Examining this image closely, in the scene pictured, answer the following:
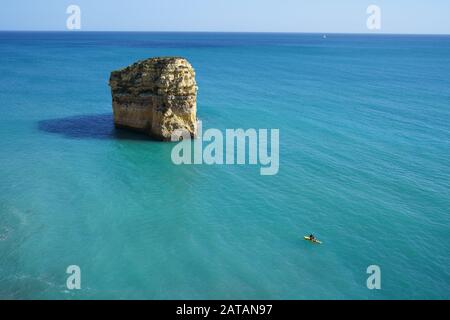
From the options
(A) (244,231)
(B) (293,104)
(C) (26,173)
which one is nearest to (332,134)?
(B) (293,104)

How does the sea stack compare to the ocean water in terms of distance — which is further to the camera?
the sea stack

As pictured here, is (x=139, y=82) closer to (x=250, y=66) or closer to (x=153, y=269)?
(x=153, y=269)

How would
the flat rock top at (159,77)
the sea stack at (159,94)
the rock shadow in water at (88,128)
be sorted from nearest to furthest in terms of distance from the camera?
the flat rock top at (159,77) → the sea stack at (159,94) → the rock shadow in water at (88,128)

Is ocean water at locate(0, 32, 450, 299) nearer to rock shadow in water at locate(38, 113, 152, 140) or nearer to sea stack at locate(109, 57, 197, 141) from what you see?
rock shadow in water at locate(38, 113, 152, 140)

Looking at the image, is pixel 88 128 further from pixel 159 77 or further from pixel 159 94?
pixel 159 77

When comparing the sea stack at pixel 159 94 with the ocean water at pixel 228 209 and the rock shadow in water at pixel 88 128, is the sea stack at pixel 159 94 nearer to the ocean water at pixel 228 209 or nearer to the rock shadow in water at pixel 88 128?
the rock shadow in water at pixel 88 128

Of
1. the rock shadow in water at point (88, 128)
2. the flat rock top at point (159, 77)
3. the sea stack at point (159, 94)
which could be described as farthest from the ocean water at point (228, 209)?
the flat rock top at point (159, 77)

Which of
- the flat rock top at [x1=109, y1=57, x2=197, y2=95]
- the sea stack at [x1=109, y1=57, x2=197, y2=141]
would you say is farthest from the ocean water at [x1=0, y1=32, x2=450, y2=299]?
the flat rock top at [x1=109, y1=57, x2=197, y2=95]

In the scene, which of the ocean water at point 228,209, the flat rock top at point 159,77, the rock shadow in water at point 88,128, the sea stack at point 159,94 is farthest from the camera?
the rock shadow in water at point 88,128
